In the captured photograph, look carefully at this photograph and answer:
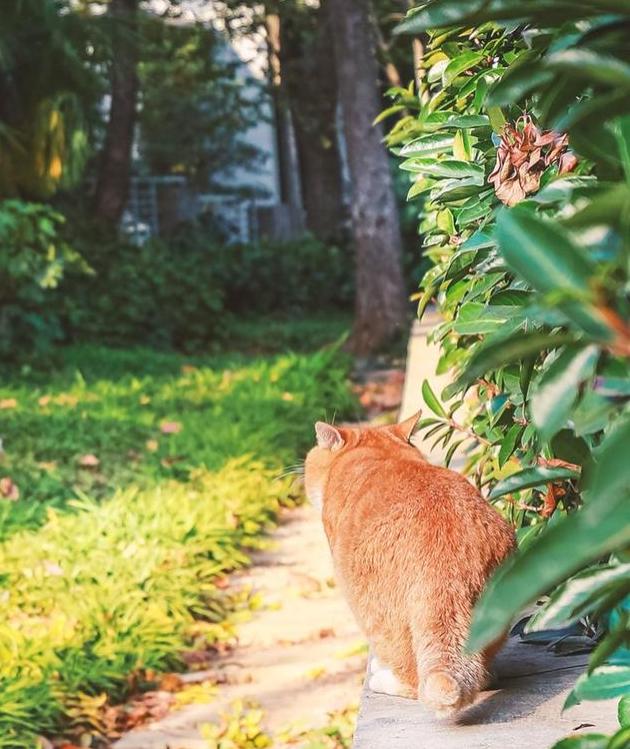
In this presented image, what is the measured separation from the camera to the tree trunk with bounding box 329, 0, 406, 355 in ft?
34.5

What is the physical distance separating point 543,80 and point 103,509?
4257mm

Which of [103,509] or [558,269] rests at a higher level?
[558,269]

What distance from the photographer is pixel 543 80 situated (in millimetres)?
1065

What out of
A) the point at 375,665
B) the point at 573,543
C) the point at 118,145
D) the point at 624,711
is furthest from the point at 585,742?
the point at 118,145

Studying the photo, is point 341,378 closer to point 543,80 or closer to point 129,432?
point 129,432

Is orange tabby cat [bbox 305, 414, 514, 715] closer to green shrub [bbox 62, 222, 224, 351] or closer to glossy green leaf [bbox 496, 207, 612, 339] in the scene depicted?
glossy green leaf [bbox 496, 207, 612, 339]

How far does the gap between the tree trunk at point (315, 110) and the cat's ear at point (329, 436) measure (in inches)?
550

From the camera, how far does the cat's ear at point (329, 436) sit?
2768mm

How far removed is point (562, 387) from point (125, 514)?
427cm

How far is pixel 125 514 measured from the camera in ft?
16.5

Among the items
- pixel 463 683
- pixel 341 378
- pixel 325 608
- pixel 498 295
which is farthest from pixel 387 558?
pixel 341 378

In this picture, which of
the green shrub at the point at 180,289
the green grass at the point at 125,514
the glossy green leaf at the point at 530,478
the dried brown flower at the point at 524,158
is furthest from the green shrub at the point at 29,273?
Answer: the glossy green leaf at the point at 530,478

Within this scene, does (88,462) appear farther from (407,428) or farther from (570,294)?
(570,294)

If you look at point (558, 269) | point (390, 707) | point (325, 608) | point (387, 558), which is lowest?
point (325, 608)
